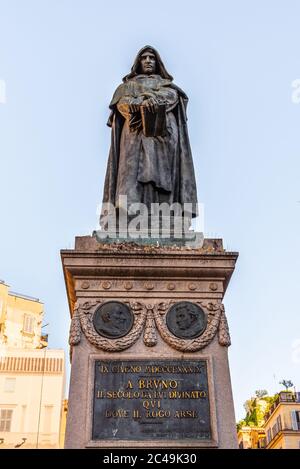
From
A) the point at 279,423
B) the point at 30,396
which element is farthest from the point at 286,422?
the point at 30,396

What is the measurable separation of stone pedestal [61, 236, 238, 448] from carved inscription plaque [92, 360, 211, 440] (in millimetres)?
13

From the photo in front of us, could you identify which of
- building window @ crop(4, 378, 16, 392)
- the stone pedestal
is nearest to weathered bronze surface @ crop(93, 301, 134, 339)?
the stone pedestal

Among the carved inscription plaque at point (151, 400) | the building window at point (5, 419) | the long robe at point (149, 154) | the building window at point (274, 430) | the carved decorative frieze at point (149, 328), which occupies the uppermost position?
the building window at point (274, 430)

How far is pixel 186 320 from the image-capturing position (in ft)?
26.8

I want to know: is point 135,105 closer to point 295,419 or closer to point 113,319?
point 113,319

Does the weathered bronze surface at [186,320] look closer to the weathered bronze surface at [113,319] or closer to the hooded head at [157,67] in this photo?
the weathered bronze surface at [113,319]

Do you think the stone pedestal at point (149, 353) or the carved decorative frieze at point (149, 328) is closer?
the stone pedestal at point (149, 353)

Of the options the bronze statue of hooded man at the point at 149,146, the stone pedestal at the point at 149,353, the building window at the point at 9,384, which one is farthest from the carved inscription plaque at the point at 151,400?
the building window at the point at 9,384

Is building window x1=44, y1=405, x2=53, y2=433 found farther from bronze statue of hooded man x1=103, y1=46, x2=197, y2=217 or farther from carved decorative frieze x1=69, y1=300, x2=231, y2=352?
carved decorative frieze x1=69, y1=300, x2=231, y2=352

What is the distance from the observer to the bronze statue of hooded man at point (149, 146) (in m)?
9.98
